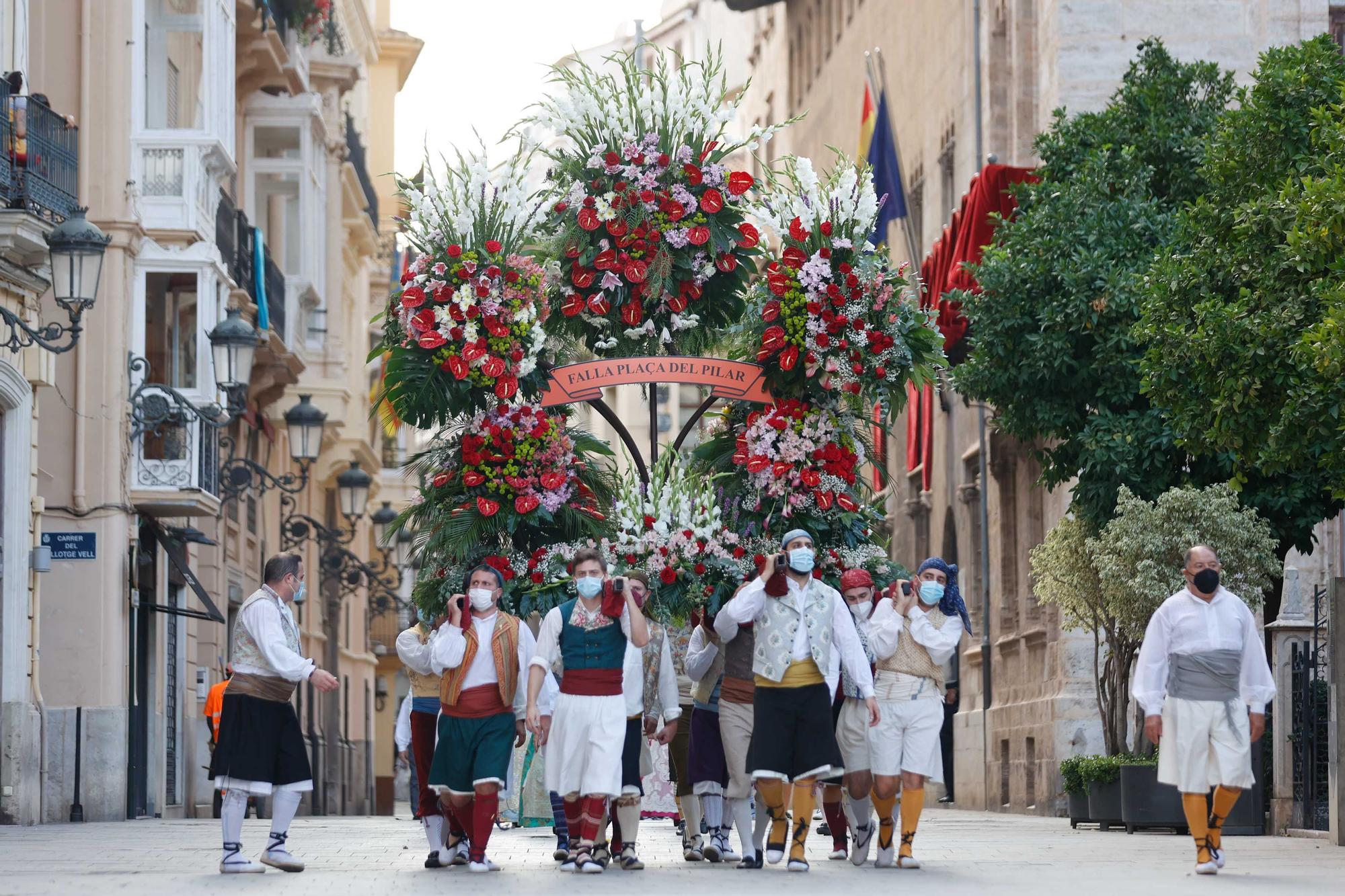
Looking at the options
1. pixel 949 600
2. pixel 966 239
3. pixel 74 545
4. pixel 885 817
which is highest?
pixel 966 239

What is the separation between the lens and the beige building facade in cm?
2516

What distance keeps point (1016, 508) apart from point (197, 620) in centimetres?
1151

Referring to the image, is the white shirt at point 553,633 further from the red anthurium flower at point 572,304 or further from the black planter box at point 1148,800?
the black planter box at point 1148,800

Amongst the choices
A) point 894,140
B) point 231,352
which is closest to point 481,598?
point 231,352

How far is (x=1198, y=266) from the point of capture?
21562 mm

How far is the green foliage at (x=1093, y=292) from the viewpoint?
81.7 feet

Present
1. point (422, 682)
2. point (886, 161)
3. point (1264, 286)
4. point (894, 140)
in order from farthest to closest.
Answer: point (894, 140) < point (886, 161) < point (1264, 286) < point (422, 682)

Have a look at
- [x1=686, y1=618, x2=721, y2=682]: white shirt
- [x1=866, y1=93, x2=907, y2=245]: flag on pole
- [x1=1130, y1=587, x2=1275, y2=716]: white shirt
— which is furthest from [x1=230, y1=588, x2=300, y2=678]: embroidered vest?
[x1=866, y1=93, x2=907, y2=245]: flag on pole

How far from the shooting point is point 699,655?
1527 centimetres

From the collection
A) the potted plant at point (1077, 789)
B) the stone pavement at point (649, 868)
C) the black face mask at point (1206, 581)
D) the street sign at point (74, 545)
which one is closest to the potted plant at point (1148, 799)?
the stone pavement at point (649, 868)

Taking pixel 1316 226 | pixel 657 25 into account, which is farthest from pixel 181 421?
pixel 657 25

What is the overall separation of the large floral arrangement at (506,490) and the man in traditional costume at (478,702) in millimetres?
2029

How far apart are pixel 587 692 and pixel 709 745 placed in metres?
1.21

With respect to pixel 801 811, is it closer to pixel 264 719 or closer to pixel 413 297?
pixel 264 719
